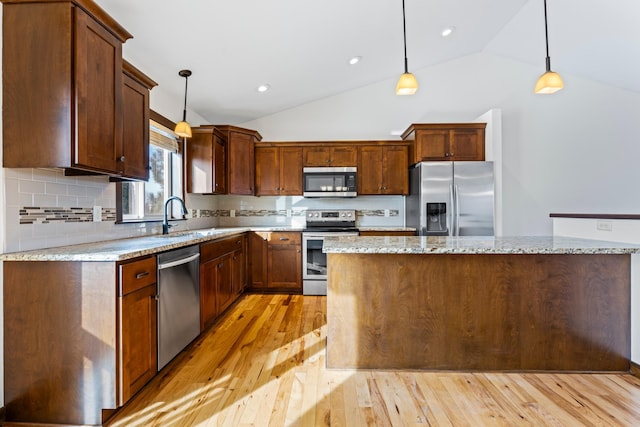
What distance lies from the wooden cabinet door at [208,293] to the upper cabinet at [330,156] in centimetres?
209

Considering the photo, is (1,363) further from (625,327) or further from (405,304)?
(625,327)

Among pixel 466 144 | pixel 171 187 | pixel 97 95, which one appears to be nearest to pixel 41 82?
pixel 97 95

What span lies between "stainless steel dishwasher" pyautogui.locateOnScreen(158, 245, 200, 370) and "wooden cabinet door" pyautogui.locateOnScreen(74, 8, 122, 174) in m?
0.71

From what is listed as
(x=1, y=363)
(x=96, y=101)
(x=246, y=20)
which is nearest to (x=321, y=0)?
(x=246, y=20)

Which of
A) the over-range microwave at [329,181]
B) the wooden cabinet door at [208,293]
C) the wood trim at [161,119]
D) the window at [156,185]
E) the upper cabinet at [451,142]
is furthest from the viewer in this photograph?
the over-range microwave at [329,181]

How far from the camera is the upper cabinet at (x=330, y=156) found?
461 centimetres

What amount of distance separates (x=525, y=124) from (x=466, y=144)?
125cm

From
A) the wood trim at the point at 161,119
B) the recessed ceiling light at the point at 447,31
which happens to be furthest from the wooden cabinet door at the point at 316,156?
the recessed ceiling light at the point at 447,31

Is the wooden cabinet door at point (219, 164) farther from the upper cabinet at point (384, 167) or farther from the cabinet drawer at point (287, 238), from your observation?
the upper cabinet at point (384, 167)

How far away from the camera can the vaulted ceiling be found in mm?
2617

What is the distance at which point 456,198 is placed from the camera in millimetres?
4055

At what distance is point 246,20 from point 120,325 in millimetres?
2389

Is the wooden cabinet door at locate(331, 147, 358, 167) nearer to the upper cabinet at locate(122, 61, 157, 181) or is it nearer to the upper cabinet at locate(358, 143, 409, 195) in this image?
the upper cabinet at locate(358, 143, 409, 195)

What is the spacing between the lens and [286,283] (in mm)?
4375
